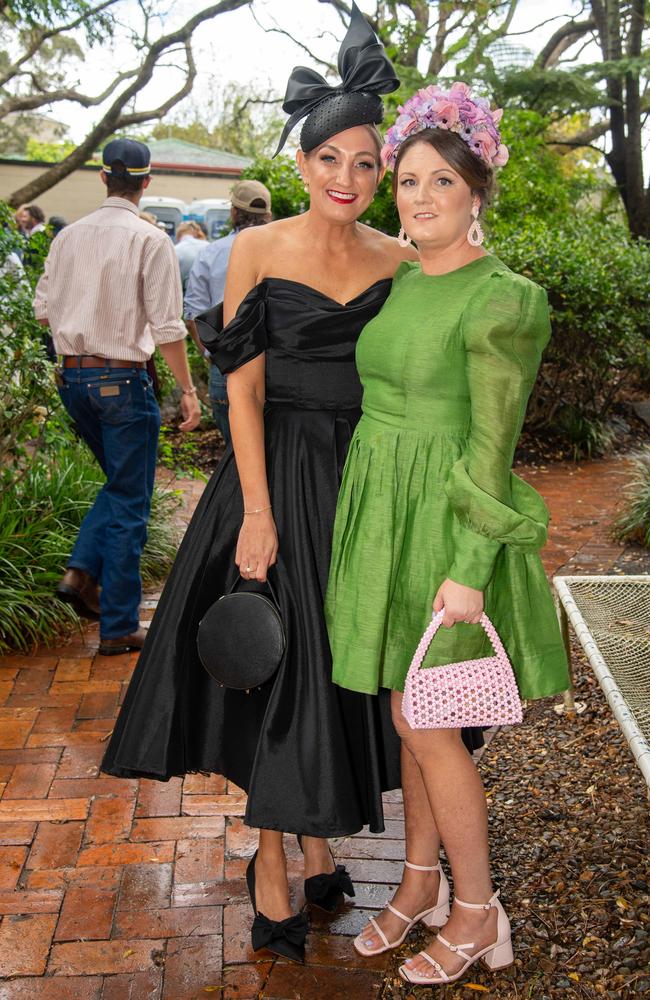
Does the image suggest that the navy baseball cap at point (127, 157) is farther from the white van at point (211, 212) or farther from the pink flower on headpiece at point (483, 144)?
the white van at point (211, 212)

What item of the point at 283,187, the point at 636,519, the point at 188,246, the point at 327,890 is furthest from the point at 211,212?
the point at 327,890

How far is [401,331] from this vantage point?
2.01 m

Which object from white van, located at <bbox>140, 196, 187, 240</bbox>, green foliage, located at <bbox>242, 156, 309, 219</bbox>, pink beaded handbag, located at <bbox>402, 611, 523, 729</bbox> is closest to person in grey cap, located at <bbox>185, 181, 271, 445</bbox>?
green foliage, located at <bbox>242, 156, 309, 219</bbox>

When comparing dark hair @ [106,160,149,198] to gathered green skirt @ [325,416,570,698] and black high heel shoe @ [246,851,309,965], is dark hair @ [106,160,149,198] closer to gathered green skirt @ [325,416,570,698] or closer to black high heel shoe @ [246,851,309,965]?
gathered green skirt @ [325,416,570,698]

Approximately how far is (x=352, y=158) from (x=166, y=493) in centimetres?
362

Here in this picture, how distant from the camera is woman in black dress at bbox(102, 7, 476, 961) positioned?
214 cm

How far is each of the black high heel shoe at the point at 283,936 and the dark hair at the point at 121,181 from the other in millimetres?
2926

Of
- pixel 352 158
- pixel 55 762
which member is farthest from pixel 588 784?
pixel 352 158

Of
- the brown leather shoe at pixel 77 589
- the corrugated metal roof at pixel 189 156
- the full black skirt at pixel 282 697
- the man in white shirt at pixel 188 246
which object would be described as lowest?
the corrugated metal roof at pixel 189 156

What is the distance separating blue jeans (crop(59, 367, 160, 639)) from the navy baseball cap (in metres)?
0.82

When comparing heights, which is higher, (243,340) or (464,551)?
(243,340)

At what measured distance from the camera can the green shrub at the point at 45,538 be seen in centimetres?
413

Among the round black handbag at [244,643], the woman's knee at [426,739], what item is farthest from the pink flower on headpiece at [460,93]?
the woman's knee at [426,739]

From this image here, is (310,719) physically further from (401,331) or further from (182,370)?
(182,370)
